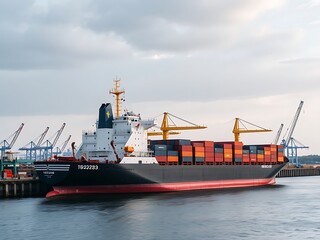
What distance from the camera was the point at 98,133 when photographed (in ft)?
198

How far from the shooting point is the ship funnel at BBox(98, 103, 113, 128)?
60.6 m

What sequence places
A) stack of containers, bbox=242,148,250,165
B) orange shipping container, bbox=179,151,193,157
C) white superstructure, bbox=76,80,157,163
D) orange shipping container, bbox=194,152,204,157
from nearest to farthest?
white superstructure, bbox=76,80,157,163
orange shipping container, bbox=179,151,193,157
orange shipping container, bbox=194,152,204,157
stack of containers, bbox=242,148,250,165

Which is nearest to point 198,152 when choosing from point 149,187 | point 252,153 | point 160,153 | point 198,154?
point 198,154

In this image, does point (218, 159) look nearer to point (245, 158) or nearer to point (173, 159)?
point (245, 158)

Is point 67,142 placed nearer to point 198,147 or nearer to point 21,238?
point 198,147

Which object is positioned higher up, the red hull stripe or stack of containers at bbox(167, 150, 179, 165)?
stack of containers at bbox(167, 150, 179, 165)

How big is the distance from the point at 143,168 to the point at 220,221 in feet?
65.1

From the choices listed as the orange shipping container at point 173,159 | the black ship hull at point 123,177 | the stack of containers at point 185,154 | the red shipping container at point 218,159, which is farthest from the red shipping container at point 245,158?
the orange shipping container at point 173,159

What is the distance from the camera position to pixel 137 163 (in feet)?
183

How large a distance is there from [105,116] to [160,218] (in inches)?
973

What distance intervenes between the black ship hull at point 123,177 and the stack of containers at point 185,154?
85 centimetres

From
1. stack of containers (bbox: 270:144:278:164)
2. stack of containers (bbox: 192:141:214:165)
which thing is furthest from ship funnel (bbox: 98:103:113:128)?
stack of containers (bbox: 270:144:278:164)

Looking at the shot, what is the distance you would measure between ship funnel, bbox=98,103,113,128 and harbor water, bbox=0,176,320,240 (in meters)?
11.1

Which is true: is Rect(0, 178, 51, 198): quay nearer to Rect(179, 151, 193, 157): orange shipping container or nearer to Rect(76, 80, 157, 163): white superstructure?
Rect(76, 80, 157, 163): white superstructure
